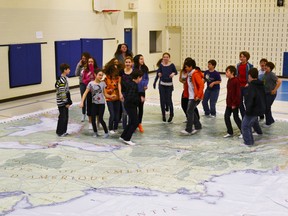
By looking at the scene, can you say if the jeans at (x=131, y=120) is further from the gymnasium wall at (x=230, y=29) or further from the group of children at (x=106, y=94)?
the gymnasium wall at (x=230, y=29)

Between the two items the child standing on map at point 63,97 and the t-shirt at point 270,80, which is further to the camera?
the t-shirt at point 270,80

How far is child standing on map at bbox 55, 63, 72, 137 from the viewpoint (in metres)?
7.82

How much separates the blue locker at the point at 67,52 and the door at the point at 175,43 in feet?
20.8

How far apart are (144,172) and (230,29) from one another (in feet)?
43.4

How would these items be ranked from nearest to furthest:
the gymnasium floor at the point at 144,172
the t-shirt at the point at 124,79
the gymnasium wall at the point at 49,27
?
the gymnasium floor at the point at 144,172
the t-shirt at the point at 124,79
the gymnasium wall at the point at 49,27

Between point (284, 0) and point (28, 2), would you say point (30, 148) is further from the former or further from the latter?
point (284, 0)

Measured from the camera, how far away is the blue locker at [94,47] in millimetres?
14773

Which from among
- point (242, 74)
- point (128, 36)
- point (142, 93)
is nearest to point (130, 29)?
point (128, 36)

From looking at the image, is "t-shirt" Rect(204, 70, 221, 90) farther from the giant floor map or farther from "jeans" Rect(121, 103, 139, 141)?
"jeans" Rect(121, 103, 139, 141)

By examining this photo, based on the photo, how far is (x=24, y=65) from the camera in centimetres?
1268

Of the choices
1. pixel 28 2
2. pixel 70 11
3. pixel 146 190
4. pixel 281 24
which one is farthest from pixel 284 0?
pixel 146 190

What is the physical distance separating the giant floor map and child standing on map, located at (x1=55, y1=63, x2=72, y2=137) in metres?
0.25

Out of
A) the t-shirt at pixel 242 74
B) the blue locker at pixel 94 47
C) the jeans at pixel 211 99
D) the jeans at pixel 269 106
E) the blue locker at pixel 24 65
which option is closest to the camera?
the jeans at pixel 269 106

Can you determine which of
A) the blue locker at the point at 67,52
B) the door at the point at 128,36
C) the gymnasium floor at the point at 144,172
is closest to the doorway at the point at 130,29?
the door at the point at 128,36
